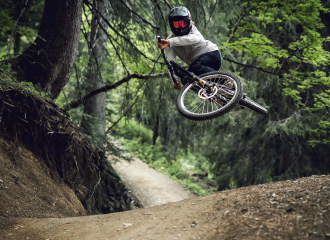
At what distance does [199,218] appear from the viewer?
11.5 feet

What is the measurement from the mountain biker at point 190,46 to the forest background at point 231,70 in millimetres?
1278

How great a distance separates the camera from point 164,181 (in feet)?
44.2

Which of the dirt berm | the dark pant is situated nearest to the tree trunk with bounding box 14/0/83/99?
the dirt berm

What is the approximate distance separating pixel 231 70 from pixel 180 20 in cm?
404

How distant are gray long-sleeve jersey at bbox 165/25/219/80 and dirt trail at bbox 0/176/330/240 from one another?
237 centimetres

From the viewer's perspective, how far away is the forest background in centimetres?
655

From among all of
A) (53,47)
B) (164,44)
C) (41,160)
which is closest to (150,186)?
(41,160)

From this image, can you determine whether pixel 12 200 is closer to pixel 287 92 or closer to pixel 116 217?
pixel 116 217

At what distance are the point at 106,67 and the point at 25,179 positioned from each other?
14.3 ft

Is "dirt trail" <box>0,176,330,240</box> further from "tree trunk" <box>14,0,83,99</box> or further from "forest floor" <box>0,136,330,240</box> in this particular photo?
"tree trunk" <box>14,0,83,99</box>

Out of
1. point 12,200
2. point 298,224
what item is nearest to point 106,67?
point 12,200

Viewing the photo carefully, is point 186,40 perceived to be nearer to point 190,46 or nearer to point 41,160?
point 190,46

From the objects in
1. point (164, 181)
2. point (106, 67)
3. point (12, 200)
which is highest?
point (106, 67)

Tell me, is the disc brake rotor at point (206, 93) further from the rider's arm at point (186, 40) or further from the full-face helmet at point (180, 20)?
the full-face helmet at point (180, 20)
